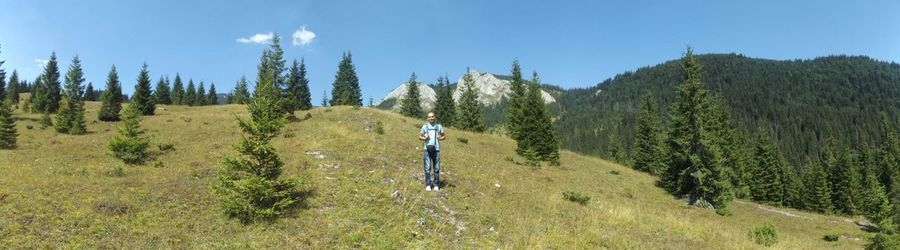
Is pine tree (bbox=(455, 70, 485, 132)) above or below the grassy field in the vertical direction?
above

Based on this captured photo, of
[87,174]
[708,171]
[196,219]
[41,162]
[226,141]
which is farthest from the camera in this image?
[708,171]

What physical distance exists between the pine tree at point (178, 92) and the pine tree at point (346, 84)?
152ft

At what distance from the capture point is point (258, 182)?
1288cm

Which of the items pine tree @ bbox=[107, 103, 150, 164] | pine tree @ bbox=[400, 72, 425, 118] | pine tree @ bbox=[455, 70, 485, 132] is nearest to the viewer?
pine tree @ bbox=[107, 103, 150, 164]

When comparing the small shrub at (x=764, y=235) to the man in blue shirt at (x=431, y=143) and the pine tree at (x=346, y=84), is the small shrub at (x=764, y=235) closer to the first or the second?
the man in blue shirt at (x=431, y=143)

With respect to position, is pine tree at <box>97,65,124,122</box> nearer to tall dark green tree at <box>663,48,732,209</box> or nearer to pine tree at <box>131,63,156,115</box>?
pine tree at <box>131,63,156,115</box>

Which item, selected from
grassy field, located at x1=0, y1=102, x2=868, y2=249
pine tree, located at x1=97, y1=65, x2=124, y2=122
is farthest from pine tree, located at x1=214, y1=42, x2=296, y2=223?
A: pine tree, located at x1=97, y1=65, x2=124, y2=122

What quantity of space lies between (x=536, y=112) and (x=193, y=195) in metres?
33.5

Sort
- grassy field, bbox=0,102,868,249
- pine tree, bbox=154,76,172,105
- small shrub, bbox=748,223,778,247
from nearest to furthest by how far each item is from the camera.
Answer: grassy field, bbox=0,102,868,249 < small shrub, bbox=748,223,778,247 < pine tree, bbox=154,76,172,105

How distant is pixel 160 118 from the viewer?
185 ft

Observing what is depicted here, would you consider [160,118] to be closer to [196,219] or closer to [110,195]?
[110,195]

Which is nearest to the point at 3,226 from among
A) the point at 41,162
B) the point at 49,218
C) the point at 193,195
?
the point at 49,218

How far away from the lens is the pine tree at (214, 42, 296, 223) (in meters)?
12.8

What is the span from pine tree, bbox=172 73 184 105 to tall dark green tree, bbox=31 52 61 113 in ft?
102
